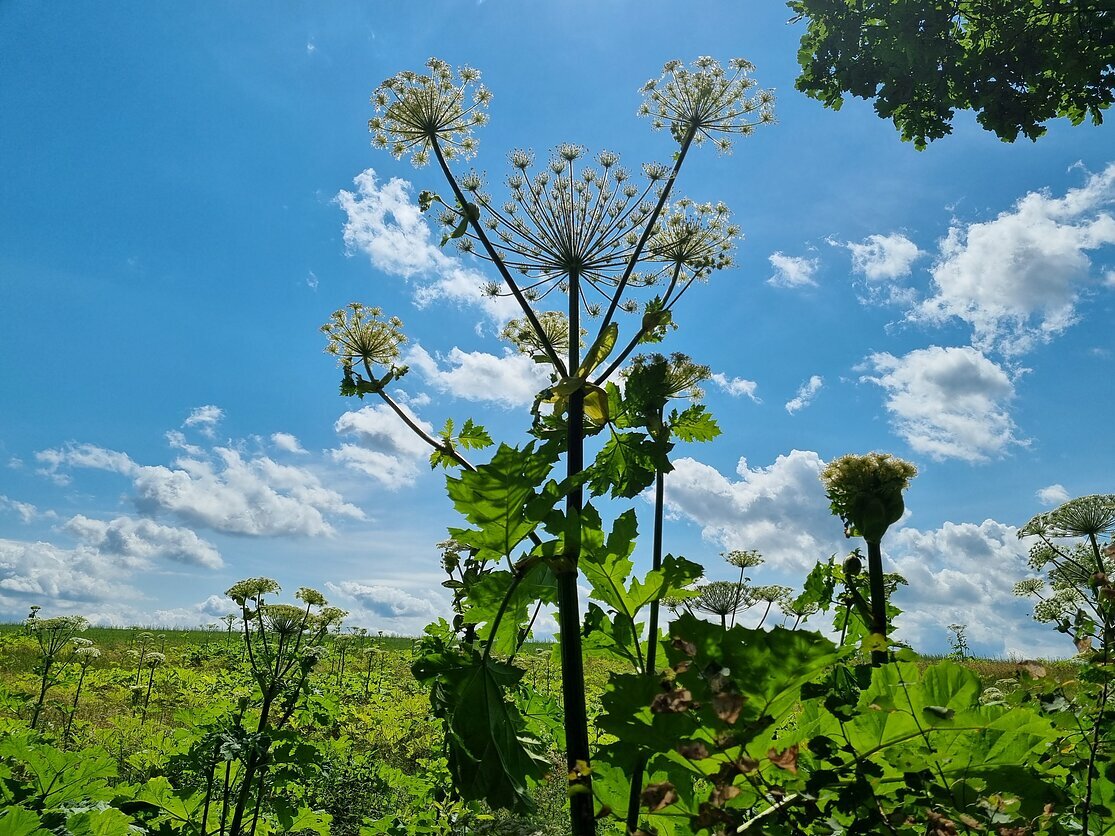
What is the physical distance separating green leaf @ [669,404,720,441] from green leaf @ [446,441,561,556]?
1.44 meters

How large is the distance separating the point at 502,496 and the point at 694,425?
5.15ft

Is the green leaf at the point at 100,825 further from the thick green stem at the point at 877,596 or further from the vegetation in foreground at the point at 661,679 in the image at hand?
the thick green stem at the point at 877,596

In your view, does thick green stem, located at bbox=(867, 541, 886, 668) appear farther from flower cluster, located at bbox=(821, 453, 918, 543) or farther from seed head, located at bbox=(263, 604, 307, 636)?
seed head, located at bbox=(263, 604, 307, 636)

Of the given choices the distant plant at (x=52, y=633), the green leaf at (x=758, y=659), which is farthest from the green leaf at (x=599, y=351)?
the distant plant at (x=52, y=633)

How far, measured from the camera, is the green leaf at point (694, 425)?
2.76m

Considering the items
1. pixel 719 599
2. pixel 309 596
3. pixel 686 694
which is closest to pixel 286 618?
pixel 309 596

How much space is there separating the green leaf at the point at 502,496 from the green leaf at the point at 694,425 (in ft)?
4.72

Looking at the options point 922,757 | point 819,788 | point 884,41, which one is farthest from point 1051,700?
point 884,41

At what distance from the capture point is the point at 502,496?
1400 mm

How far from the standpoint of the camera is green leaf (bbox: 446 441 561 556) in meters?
1.39

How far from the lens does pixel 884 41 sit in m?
8.61

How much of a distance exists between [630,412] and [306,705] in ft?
13.5

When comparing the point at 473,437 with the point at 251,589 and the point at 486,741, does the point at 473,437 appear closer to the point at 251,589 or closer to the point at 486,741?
the point at 486,741

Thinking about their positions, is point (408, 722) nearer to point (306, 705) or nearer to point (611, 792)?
point (306, 705)
